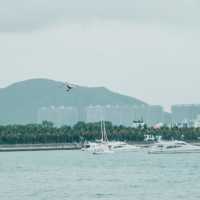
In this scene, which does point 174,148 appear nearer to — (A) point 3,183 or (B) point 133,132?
(B) point 133,132

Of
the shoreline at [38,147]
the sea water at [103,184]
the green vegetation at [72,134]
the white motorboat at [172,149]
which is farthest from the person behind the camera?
the green vegetation at [72,134]

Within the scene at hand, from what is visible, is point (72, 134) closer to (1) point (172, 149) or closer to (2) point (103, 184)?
(1) point (172, 149)

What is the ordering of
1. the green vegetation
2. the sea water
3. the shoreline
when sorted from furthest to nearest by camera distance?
1. the green vegetation
2. the shoreline
3. the sea water

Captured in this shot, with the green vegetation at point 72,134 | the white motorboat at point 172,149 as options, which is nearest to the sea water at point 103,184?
the white motorboat at point 172,149

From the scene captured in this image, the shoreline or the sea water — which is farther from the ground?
the shoreline

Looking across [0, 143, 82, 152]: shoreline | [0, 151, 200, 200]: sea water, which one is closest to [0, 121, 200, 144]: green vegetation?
[0, 143, 82, 152]: shoreline

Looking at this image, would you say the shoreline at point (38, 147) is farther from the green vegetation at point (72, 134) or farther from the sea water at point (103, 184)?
the sea water at point (103, 184)

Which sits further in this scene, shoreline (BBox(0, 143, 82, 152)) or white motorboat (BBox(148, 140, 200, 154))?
shoreline (BBox(0, 143, 82, 152))

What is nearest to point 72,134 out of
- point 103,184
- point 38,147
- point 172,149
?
point 38,147

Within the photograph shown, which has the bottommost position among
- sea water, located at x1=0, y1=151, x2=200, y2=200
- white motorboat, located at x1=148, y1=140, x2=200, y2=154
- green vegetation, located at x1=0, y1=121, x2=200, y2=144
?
sea water, located at x1=0, y1=151, x2=200, y2=200

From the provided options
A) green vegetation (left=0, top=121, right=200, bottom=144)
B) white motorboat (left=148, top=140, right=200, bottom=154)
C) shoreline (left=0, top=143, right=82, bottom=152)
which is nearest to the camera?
white motorboat (left=148, top=140, right=200, bottom=154)

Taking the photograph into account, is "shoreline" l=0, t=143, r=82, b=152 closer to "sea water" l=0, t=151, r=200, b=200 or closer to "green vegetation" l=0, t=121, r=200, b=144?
"green vegetation" l=0, t=121, r=200, b=144

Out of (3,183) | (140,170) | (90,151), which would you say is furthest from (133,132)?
(3,183)

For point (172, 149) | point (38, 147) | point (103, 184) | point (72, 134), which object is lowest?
point (103, 184)
